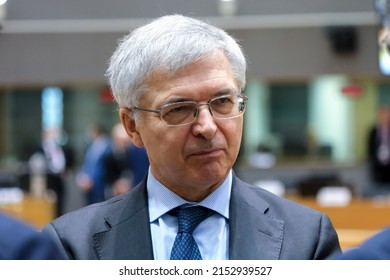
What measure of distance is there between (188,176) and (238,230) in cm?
15

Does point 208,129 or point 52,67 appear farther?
point 52,67

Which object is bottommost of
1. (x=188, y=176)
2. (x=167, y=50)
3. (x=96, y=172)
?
(x=96, y=172)

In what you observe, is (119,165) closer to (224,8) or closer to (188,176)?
(224,8)

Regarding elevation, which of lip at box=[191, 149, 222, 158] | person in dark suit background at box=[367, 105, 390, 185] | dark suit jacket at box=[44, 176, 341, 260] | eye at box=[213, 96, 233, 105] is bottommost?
person in dark suit background at box=[367, 105, 390, 185]

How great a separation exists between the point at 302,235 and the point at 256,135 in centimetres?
1204

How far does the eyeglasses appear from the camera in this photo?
1.58 meters

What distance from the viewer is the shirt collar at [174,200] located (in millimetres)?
1687

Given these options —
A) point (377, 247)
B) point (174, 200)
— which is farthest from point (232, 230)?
point (377, 247)

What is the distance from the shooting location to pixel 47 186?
1024 cm

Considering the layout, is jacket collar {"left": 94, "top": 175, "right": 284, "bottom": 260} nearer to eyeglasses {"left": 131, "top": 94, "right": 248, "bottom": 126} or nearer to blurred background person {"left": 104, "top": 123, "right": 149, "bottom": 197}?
eyeglasses {"left": 131, "top": 94, "right": 248, "bottom": 126}

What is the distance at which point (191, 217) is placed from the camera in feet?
5.48

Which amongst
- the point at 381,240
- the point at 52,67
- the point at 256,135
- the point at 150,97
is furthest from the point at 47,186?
the point at 381,240

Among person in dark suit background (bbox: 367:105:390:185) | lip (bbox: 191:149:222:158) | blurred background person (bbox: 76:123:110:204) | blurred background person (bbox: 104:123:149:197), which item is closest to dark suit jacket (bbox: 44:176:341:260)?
lip (bbox: 191:149:222:158)
